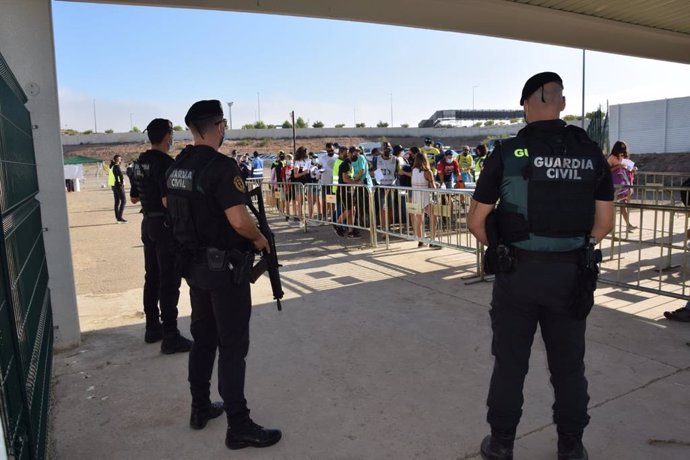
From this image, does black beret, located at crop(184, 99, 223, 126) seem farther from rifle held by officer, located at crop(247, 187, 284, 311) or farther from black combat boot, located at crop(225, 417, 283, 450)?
black combat boot, located at crop(225, 417, 283, 450)

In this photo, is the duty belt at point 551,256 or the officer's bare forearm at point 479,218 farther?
the officer's bare forearm at point 479,218

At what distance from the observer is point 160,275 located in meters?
4.48

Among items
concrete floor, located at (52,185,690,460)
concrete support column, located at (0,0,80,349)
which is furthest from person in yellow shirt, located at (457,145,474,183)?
concrete support column, located at (0,0,80,349)

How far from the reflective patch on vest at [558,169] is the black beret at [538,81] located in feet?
1.23

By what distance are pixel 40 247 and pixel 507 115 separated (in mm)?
107305

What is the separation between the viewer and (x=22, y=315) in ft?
8.94

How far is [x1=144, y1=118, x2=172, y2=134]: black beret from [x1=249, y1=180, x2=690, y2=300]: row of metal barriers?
3163mm

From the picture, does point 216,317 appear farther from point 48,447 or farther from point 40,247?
point 40,247

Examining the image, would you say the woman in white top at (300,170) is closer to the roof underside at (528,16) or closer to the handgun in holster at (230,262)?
the roof underside at (528,16)

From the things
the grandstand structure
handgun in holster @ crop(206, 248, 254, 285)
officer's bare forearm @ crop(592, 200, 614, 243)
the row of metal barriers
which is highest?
the grandstand structure

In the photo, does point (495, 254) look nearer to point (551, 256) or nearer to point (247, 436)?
point (551, 256)

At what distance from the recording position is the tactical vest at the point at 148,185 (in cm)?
437

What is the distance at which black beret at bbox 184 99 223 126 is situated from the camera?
2969 millimetres

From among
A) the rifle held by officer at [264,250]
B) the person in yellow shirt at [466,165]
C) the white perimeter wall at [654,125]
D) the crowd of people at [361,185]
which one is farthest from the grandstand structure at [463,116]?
the rifle held by officer at [264,250]
